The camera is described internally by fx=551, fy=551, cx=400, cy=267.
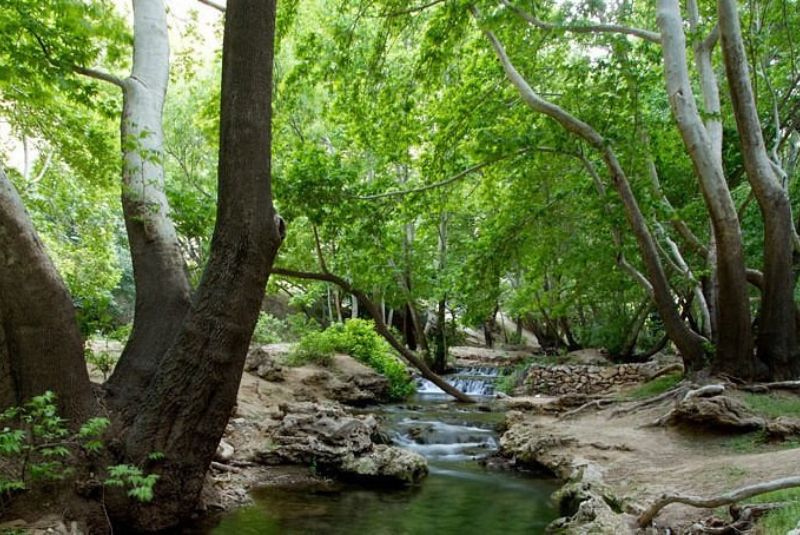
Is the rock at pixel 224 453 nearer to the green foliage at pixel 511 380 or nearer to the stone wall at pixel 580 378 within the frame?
the stone wall at pixel 580 378

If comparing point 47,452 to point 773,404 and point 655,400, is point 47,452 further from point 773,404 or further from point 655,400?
point 655,400

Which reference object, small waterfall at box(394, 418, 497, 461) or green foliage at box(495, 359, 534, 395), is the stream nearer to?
small waterfall at box(394, 418, 497, 461)

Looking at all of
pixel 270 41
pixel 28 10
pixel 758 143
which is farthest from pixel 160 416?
pixel 758 143

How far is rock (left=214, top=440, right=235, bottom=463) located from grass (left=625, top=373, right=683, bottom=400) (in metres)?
7.52

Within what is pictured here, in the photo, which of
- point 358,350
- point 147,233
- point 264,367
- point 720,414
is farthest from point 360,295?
point 720,414

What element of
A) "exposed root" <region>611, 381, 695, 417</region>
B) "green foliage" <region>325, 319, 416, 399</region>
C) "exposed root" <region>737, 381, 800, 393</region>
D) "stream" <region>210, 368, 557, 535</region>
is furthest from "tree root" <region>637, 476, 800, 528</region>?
"green foliage" <region>325, 319, 416, 399</region>

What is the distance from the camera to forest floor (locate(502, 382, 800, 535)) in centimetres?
474

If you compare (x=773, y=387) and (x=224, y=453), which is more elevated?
(x=773, y=387)

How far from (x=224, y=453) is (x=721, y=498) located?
18.9 ft

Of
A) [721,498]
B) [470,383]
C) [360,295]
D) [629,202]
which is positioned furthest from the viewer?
[470,383]

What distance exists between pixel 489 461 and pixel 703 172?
5.65m

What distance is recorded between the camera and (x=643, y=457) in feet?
22.7

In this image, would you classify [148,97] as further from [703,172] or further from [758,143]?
[758,143]

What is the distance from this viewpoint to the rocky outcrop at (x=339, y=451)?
23.9 ft
